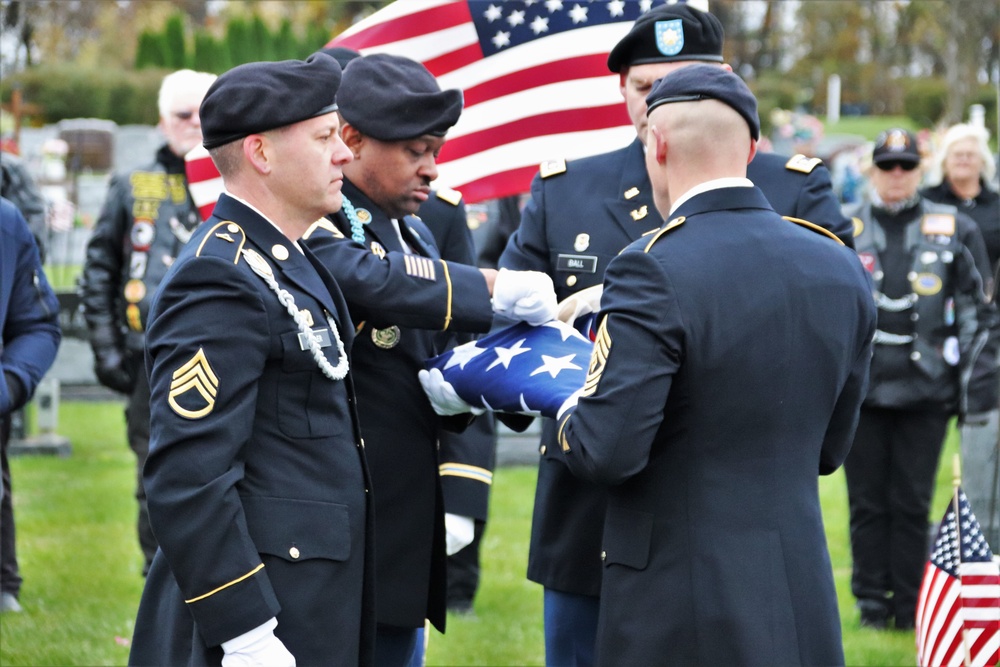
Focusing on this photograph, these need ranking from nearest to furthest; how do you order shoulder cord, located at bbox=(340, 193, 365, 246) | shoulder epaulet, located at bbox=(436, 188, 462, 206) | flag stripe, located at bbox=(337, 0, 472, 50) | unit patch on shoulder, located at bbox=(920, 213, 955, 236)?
shoulder cord, located at bbox=(340, 193, 365, 246)
shoulder epaulet, located at bbox=(436, 188, 462, 206)
flag stripe, located at bbox=(337, 0, 472, 50)
unit patch on shoulder, located at bbox=(920, 213, 955, 236)

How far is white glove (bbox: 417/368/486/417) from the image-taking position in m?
3.62

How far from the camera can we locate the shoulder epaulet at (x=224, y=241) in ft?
9.41

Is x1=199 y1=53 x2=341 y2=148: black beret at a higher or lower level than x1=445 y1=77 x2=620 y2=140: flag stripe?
higher

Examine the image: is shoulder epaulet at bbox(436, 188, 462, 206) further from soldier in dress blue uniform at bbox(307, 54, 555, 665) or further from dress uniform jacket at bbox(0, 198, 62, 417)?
dress uniform jacket at bbox(0, 198, 62, 417)

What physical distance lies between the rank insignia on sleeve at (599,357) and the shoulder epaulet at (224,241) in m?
0.81

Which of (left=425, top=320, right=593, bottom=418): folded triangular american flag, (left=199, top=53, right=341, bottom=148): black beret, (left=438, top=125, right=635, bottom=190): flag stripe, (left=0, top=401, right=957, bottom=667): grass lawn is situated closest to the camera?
(left=199, top=53, right=341, bottom=148): black beret

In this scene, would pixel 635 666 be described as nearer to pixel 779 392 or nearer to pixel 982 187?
pixel 779 392

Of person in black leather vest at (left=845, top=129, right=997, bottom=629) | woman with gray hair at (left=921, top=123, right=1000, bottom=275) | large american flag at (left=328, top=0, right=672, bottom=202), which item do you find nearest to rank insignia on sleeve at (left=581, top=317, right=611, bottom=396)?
large american flag at (left=328, top=0, right=672, bottom=202)

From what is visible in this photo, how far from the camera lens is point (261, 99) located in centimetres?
296

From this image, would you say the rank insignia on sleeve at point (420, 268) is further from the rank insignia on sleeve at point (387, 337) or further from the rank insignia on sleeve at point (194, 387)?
the rank insignia on sleeve at point (194, 387)

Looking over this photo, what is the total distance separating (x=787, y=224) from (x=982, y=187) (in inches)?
226

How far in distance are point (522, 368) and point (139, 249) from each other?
12.9 feet

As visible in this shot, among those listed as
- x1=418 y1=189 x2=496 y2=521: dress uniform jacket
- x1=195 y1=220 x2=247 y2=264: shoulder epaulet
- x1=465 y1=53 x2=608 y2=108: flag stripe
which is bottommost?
x1=418 y1=189 x2=496 y2=521: dress uniform jacket

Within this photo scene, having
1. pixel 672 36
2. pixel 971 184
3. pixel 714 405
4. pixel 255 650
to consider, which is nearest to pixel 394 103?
pixel 672 36
